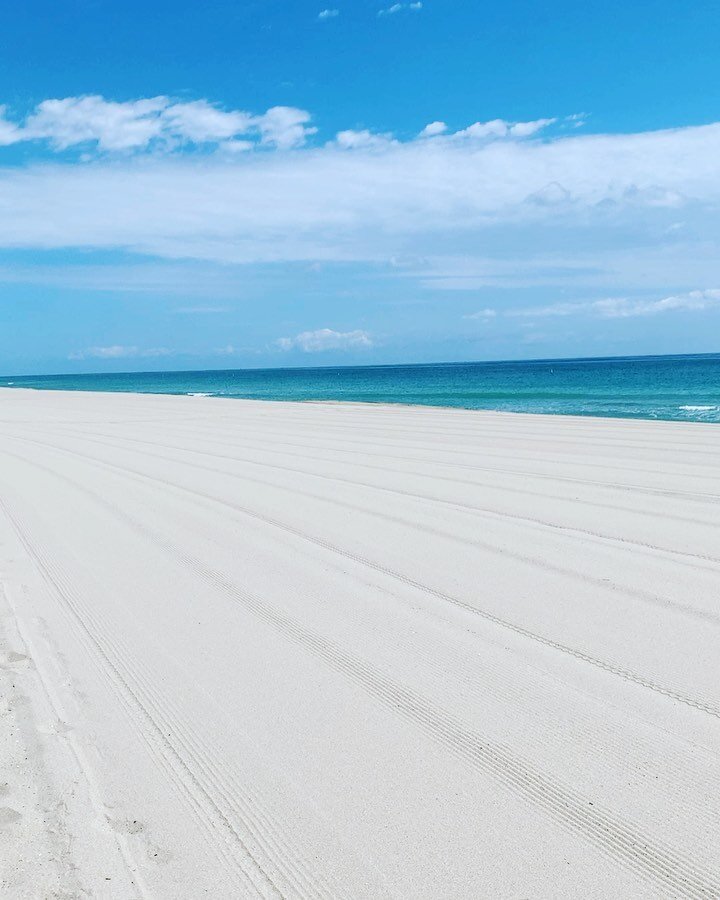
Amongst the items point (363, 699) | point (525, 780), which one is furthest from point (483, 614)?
point (525, 780)

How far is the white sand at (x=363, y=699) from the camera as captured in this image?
213 cm

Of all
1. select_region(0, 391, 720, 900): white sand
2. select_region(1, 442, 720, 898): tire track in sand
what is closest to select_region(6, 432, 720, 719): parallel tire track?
select_region(0, 391, 720, 900): white sand

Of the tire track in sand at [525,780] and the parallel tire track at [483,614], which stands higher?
the parallel tire track at [483,614]

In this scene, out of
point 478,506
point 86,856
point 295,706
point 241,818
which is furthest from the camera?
point 478,506

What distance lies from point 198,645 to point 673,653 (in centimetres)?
215

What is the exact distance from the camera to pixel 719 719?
278 centimetres

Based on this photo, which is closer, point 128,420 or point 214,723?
point 214,723

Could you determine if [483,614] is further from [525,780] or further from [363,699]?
[525,780]

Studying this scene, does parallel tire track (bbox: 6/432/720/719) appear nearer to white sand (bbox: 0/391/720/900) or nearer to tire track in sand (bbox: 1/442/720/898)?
white sand (bbox: 0/391/720/900)

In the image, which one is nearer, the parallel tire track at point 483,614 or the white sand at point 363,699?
the white sand at point 363,699

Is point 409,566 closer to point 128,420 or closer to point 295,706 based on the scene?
point 295,706

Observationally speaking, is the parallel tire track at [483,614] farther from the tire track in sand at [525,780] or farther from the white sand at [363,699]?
the tire track in sand at [525,780]

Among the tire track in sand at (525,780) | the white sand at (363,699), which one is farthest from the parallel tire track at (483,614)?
the tire track in sand at (525,780)

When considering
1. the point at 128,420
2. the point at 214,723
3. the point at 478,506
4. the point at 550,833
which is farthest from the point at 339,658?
the point at 128,420
